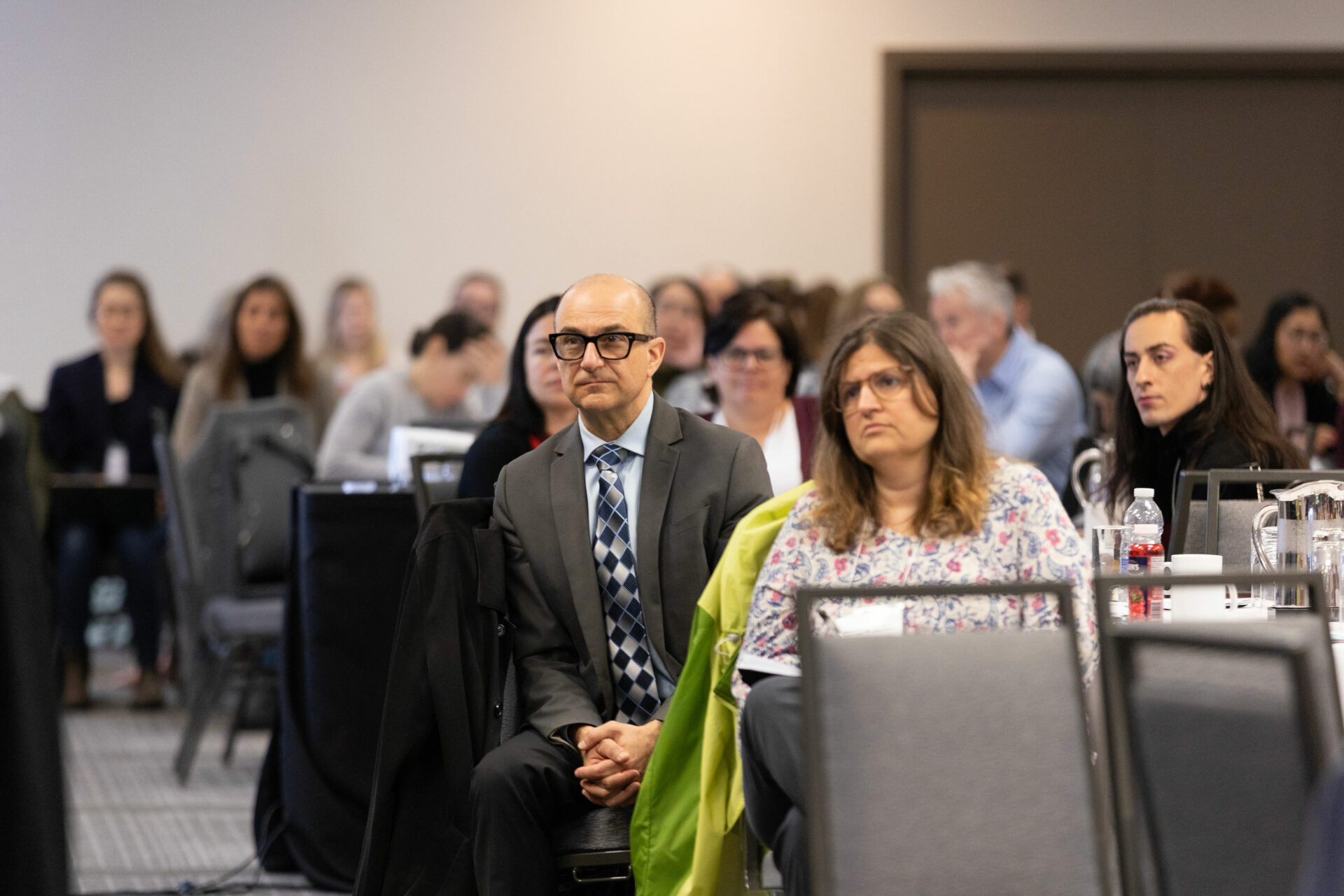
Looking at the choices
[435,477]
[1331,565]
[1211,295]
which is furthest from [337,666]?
[1211,295]

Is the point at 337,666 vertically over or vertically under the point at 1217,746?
under

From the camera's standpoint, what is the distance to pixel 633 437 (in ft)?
9.25

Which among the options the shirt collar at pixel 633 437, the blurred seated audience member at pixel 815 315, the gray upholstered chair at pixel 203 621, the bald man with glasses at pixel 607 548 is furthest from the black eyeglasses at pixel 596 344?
the blurred seated audience member at pixel 815 315

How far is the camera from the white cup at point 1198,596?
8.12 ft

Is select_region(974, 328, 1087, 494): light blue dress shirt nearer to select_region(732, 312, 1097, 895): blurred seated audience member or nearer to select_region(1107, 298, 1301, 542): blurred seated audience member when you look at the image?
select_region(1107, 298, 1301, 542): blurred seated audience member

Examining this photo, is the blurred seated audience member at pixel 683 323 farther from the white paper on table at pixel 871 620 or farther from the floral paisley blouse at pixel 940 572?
the white paper on table at pixel 871 620

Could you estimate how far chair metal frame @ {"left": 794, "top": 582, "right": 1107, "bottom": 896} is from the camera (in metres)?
1.80

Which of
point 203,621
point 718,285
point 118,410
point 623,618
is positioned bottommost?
point 203,621

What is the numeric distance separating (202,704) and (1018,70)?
543 cm

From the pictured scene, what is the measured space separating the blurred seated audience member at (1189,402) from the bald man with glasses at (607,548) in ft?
3.33

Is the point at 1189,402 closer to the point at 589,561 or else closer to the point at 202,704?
the point at 589,561

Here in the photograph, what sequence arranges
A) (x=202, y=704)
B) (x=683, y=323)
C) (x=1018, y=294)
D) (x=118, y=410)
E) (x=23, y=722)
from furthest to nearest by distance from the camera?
(x=1018, y=294) → (x=118, y=410) → (x=683, y=323) → (x=202, y=704) → (x=23, y=722)

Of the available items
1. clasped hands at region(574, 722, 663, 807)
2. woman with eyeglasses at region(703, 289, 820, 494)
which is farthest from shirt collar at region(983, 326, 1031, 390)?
clasped hands at region(574, 722, 663, 807)

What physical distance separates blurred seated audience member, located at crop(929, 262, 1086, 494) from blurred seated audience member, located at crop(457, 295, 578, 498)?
6.41ft
